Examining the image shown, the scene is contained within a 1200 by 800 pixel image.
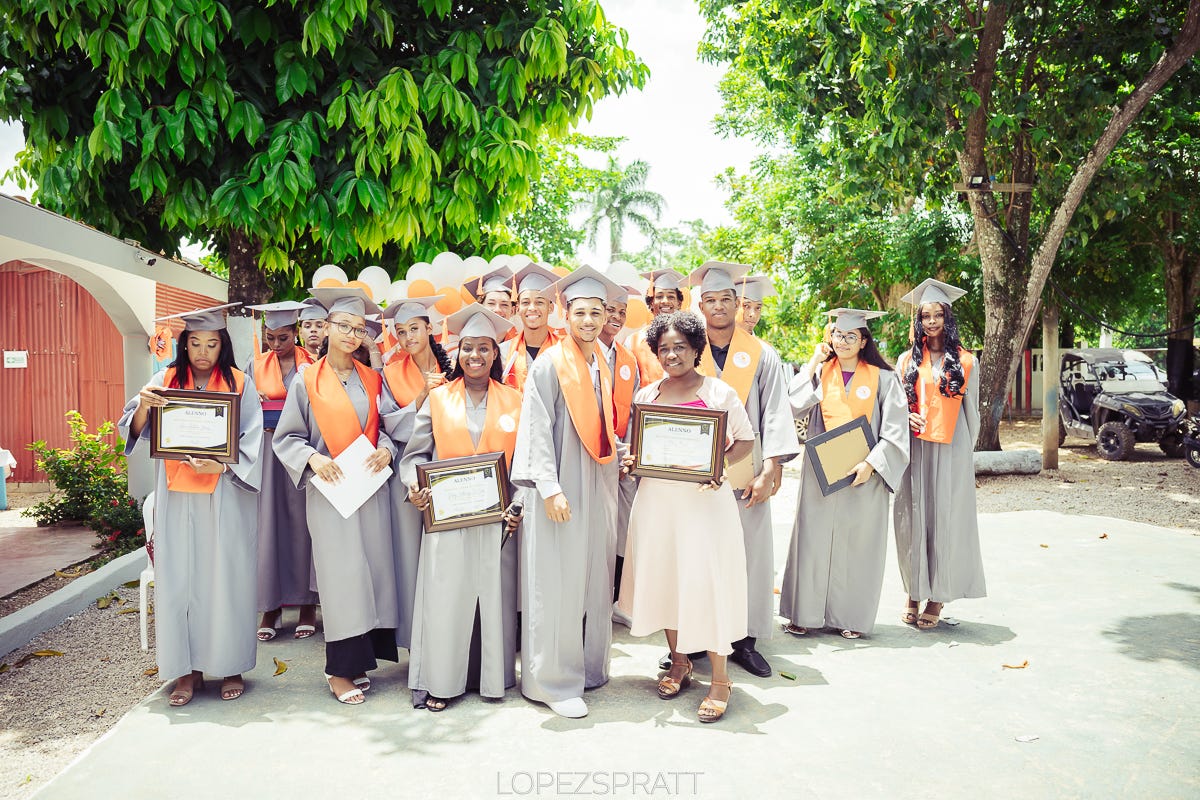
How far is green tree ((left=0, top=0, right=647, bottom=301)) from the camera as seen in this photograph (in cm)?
629

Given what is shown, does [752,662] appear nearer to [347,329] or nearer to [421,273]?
[347,329]

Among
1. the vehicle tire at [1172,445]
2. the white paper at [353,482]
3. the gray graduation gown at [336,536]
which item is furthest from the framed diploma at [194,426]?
the vehicle tire at [1172,445]

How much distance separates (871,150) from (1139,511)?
18.4ft

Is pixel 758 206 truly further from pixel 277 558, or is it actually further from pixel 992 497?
pixel 277 558

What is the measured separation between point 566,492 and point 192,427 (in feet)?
6.60

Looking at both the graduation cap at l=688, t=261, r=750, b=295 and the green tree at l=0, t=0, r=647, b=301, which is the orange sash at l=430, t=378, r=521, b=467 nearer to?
the graduation cap at l=688, t=261, r=750, b=295

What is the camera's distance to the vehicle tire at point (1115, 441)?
14.6 metres

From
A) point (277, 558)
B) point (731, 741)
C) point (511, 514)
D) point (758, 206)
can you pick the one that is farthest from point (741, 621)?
point (758, 206)

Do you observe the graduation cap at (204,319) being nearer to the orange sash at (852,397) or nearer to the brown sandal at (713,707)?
the brown sandal at (713,707)

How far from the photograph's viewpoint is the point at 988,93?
12555 mm

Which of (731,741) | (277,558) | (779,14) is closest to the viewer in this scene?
(731,741)

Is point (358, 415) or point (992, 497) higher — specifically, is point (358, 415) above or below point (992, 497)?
above

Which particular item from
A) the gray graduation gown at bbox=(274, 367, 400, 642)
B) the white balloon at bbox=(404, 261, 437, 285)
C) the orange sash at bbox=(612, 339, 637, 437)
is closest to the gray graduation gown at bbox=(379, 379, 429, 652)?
the gray graduation gown at bbox=(274, 367, 400, 642)

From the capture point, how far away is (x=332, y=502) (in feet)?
15.2
